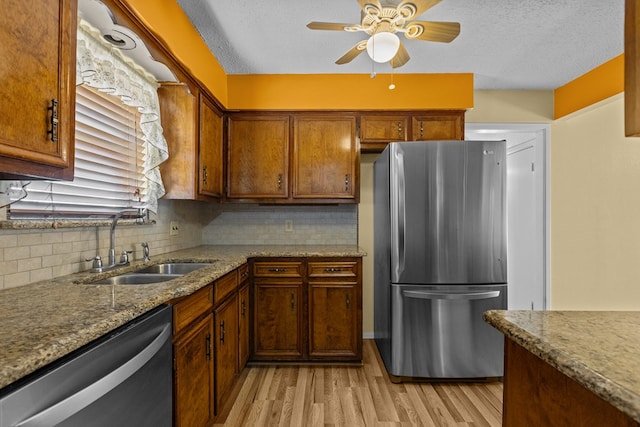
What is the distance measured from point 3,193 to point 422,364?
251 centimetres

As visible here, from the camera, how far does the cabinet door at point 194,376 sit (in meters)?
1.43

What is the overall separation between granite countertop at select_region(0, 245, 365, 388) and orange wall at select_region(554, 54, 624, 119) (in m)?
3.39

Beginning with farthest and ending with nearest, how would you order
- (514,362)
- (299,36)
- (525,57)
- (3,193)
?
(525,57) → (299,36) → (3,193) → (514,362)

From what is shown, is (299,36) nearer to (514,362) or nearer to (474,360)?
(514,362)

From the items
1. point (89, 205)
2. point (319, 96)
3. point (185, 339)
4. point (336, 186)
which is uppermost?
point (319, 96)

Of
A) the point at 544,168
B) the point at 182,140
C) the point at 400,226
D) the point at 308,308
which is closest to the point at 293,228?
the point at 308,308

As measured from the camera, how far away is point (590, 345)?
714 millimetres

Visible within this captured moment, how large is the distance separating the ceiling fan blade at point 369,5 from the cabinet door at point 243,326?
1892 millimetres

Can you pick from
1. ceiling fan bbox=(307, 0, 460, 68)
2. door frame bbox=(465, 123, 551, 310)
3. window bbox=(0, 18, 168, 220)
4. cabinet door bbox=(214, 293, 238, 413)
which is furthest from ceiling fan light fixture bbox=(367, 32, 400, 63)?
door frame bbox=(465, 123, 551, 310)

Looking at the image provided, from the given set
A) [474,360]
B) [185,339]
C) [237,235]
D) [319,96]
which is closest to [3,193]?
[185,339]

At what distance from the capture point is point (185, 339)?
1.49 m

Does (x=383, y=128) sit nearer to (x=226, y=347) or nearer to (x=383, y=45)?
(x=383, y=45)

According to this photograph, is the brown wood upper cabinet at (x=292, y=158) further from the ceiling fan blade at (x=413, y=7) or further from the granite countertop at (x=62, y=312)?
the granite countertop at (x=62, y=312)

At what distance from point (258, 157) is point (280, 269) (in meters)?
1.02
